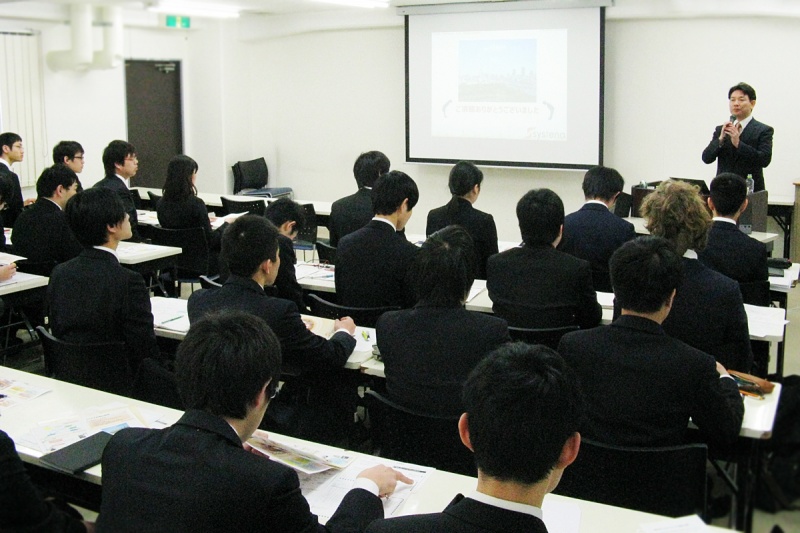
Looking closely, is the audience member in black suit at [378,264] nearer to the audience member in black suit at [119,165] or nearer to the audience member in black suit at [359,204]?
the audience member in black suit at [359,204]

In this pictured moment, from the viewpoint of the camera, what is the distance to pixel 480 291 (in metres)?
4.18

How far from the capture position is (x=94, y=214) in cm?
319

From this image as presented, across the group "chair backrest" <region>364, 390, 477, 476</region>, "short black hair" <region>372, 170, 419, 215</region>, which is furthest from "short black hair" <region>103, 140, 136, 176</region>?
"chair backrest" <region>364, 390, 477, 476</region>

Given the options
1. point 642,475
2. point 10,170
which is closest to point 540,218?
point 642,475

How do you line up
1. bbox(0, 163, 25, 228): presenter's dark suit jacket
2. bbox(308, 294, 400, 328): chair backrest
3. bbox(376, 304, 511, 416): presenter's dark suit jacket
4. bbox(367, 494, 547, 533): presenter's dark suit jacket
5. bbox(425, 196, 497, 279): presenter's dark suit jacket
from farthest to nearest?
bbox(0, 163, 25, 228): presenter's dark suit jacket → bbox(425, 196, 497, 279): presenter's dark suit jacket → bbox(308, 294, 400, 328): chair backrest → bbox(376, 304, 511, 416): presenter's dark suit jacket → bbox(367, 494, 547, 533): presenter's dark suit jacket

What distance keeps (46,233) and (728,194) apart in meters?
3.82

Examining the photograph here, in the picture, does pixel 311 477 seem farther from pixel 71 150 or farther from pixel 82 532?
pixel 71 150

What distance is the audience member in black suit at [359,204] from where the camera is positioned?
17.4ft

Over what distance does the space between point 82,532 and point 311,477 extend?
1.88 feet

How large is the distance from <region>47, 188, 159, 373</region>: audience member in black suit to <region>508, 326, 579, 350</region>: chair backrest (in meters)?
1.45

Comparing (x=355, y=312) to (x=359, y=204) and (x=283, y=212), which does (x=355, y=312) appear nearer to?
(x=283, y=212)

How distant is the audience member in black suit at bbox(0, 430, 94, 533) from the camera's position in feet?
5.11

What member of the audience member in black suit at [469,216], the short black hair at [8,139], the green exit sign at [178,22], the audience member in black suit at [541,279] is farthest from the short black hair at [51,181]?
the green exit sign at [178,22]

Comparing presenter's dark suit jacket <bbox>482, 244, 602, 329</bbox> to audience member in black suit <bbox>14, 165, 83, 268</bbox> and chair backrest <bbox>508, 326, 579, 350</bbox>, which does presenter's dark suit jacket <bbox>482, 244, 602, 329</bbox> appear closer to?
chair backrest <bbox>508, 326, 579, 350</bbox>
